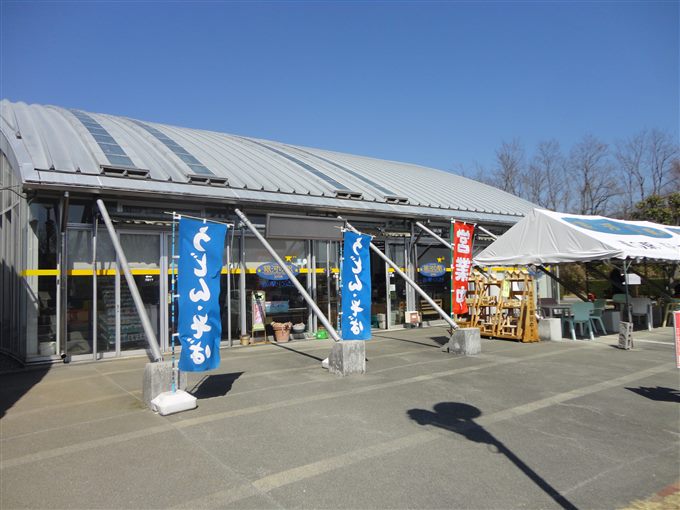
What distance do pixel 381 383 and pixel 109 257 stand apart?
24.2 ft

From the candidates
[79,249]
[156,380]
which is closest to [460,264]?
[156,380]

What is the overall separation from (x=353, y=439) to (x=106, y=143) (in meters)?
11.1

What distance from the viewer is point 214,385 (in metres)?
7.98

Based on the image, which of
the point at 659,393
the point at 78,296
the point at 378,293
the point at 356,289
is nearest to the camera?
the point at 659,393

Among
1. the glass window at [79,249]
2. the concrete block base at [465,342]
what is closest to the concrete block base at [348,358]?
the concrete block base at [465,342]

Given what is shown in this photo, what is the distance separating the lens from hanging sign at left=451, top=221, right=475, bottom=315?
12391 mm

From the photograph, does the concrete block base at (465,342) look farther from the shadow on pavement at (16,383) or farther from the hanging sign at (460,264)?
the shadow on pavement at (16,383)

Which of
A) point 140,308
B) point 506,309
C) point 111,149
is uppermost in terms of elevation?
point 111,149

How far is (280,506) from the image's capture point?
3.82 metres

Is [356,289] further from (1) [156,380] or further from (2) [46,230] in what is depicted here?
(2) [46,230]

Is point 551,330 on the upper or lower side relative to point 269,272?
lower

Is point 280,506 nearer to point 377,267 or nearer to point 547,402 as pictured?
point 547,402

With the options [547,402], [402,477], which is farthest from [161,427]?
[547,402]

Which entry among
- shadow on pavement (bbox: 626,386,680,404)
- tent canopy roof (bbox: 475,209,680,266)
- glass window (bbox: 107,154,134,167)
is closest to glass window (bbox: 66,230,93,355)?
glass window (bbox: 107,154,134,167)
